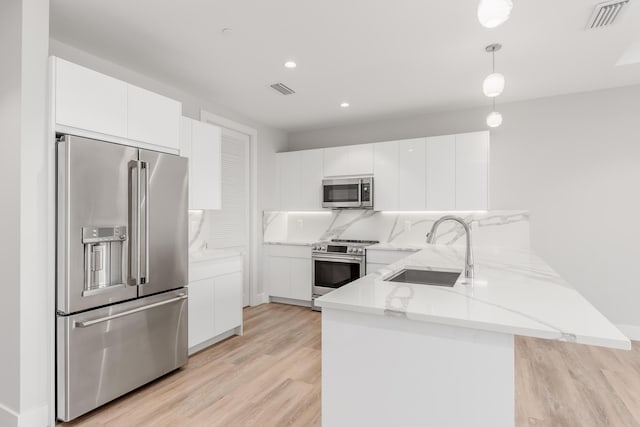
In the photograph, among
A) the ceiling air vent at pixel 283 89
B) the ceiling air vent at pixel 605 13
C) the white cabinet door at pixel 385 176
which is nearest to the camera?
the ceiling air vent at pixel 605 13

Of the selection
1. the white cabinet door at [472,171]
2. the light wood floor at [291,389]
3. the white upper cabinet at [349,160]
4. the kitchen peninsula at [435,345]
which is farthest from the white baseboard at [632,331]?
the white upper cabinet at [349,160]

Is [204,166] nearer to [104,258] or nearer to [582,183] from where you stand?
[104,258]

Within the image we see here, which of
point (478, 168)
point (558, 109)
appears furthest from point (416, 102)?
point (558, 109)

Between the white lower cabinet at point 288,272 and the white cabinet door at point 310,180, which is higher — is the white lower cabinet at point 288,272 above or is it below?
below

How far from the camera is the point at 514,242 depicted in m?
4.11

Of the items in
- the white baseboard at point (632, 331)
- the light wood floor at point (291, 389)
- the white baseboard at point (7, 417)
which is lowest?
the light wood floor at point (291, 389)

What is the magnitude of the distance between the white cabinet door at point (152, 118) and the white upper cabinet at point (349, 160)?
7.92 ft

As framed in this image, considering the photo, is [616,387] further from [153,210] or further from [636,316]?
[153,210]

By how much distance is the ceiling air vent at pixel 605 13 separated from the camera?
2.19 m

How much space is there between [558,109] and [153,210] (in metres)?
4.33

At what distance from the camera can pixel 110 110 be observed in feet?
7.68

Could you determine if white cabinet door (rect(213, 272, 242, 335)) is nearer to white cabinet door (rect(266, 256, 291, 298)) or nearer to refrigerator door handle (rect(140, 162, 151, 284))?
refrigerator door handle (rect(140, 162, 151, 284))

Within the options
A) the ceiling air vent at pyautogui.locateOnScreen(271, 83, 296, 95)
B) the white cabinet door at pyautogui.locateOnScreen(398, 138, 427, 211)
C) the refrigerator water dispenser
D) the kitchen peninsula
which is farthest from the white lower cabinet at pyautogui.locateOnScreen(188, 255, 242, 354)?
the white cabinet door at pyautogui.locateOnScreen(398, 138, 427, 211)

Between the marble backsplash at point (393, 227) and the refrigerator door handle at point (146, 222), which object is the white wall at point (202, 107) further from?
the refrigerator door handle at point (146, 222)
